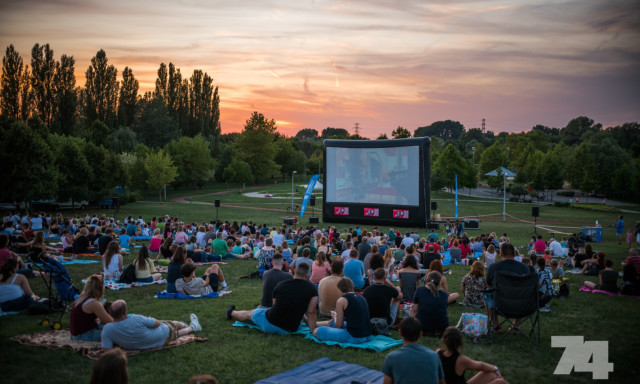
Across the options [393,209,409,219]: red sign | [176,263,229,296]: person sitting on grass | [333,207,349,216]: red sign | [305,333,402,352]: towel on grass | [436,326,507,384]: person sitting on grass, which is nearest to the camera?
[436,326,507,384]: person sitting on grass

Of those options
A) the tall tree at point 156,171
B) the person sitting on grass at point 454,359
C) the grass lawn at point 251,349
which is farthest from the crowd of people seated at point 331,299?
the tall tree at point 156,171

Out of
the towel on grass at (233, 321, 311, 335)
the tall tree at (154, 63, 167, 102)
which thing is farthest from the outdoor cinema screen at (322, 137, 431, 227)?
the tall tree at (154, 63, 167, 102)

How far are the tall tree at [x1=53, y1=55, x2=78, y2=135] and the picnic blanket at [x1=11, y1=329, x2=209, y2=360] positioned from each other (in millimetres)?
54689

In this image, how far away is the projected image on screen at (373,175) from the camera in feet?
82.6

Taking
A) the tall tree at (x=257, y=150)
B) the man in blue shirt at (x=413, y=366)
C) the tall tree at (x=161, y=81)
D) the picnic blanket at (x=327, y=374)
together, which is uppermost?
the tall tree at (x=161, y=81)

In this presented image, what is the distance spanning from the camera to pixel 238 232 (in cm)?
2047

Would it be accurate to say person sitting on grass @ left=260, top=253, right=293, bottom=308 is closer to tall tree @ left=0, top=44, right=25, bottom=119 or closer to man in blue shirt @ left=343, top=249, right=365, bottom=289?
man in blue shirt @ left=343, top=249, right=365, bottom=289

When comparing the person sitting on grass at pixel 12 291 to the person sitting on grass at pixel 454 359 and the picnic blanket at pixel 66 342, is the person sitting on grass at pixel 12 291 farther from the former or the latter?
the person sitting on grass at pixel 454 359

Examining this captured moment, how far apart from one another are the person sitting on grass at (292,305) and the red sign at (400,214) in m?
19.1

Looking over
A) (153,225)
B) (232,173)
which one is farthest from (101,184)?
(232,173)

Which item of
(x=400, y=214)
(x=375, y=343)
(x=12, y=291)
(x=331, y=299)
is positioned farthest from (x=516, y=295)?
(x=400, y=214)

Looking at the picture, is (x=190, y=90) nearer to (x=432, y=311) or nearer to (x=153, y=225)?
(x=153, y=225)

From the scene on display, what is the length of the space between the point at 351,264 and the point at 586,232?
19.5 metres

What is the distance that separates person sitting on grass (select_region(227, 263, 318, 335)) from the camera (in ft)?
22.4
